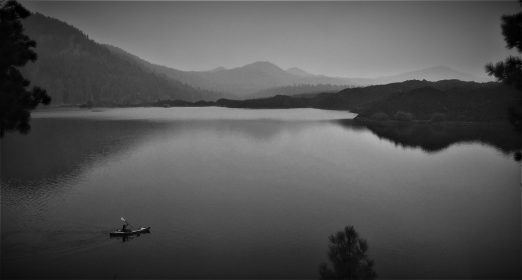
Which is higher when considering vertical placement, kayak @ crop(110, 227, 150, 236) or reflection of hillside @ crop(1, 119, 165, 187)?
reflection of hillside @ crop(1, 119, 165, 187)

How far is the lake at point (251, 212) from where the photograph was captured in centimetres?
2741

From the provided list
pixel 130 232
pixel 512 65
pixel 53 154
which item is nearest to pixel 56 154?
pixel 53 154

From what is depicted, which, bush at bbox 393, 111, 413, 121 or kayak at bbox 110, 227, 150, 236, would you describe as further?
bush at bbox 393, 111, 413, 121

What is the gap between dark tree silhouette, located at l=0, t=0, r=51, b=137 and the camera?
21297 mm

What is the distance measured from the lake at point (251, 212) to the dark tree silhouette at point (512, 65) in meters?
12.3

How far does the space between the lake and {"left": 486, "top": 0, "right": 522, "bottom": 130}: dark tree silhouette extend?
1226cm

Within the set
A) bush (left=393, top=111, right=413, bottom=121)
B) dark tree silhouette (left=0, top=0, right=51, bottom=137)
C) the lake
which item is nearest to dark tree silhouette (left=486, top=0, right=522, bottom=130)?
the lake

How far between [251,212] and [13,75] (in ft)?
87.2

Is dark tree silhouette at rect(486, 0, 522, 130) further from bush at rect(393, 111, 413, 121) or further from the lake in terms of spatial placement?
bush at rect(393, 111, 413, 121)

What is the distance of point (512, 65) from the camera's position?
22.5m

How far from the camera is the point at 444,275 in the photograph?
25672 mm

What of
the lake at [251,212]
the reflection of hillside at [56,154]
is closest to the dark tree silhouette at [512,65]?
the lake at [251,212]

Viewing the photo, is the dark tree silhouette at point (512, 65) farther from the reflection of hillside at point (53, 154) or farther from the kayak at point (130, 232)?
the reflection of hillside at point (53, 154)

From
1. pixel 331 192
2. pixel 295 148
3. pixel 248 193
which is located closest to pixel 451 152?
pixel 295 148
